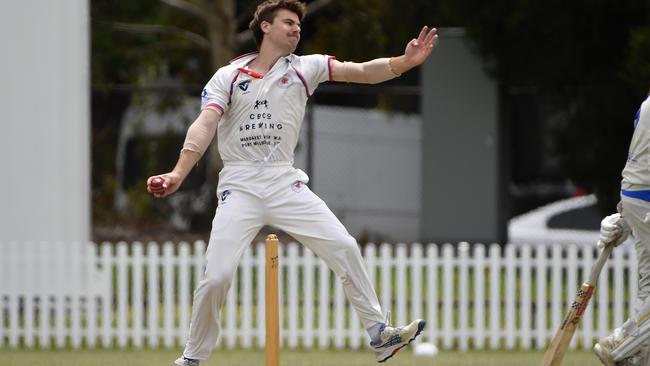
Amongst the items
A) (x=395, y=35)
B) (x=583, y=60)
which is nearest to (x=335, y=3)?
(x=395, y=35)

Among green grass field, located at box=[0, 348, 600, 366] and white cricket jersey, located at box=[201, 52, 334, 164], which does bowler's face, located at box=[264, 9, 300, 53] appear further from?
green grass field, located at box=[0, 348, 600, 366]

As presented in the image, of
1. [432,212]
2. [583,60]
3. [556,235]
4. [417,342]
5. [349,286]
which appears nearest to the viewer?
[349,286]

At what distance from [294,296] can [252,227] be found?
4.46 metres

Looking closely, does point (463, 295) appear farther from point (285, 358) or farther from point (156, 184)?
point (156, 184)

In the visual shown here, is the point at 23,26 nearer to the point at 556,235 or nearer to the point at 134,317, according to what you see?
the point at 134,317

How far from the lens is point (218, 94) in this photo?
23.2 ft

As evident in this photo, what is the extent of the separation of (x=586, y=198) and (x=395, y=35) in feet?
15.8

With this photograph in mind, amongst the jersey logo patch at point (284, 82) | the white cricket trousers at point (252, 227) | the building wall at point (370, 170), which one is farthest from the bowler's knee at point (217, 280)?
the building wall at point (370, 170)

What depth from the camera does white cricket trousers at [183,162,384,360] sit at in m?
7.05

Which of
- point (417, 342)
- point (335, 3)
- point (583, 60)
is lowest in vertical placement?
point (417, 342)

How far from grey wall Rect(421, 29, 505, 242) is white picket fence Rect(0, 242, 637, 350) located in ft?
21.3

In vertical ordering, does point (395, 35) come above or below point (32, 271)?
above

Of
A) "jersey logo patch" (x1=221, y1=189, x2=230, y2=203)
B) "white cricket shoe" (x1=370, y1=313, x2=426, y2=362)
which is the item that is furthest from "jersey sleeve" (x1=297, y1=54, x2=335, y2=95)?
"white cricket shoe" (x1=370, y1=313, x2=426, y2=362)

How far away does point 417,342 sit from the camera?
1155 centimetres
